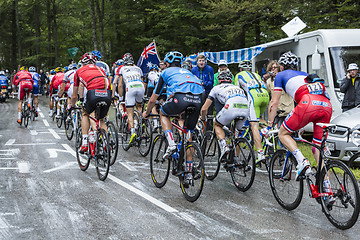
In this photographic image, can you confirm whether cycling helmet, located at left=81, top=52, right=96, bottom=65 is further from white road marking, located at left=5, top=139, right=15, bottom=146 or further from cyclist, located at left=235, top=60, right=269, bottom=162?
white road marking, located at left=5, top=139, right=15, bottom=146

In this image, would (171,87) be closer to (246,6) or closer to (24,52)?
(246,6)

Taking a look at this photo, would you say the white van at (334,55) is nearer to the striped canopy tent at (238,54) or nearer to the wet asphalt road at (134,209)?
the striped canopy tent at (238,54)

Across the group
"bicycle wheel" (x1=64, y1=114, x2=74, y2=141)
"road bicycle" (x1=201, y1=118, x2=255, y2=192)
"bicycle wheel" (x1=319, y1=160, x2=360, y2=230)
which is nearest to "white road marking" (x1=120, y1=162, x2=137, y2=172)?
"road bicycle" (x1=201, y1=118, x2=255, y2=192)

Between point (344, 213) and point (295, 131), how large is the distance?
129cm

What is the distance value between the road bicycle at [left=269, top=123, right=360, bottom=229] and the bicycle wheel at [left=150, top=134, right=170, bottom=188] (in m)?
1.91

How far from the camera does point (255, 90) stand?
9250 millimetres

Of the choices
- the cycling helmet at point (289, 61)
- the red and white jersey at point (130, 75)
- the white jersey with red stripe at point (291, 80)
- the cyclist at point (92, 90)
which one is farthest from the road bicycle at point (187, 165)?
the red and white jersey at point (130, 75)

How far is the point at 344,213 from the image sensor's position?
5.51 m

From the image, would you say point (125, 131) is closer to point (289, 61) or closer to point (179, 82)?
point (179, 82)

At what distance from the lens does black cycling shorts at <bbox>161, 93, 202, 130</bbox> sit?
7016 mm

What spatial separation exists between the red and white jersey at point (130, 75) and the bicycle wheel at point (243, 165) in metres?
4.58

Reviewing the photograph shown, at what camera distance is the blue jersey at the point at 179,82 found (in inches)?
278

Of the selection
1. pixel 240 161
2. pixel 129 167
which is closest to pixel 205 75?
pixel 129 167

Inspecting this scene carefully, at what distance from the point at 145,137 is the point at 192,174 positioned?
4031 mm
